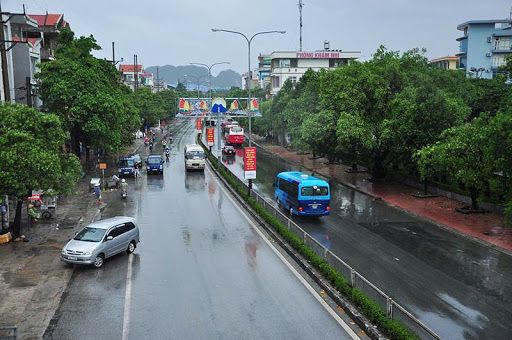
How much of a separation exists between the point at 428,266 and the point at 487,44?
71.5m

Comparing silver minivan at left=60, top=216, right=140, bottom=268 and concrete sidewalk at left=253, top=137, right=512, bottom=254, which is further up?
silver minivan at left=60, top=216, right=140, bottom=268

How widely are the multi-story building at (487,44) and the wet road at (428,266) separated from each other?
59063mm

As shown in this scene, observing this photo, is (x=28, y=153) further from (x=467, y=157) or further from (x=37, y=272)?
(x=467, y=157)

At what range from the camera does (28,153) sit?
22562mm

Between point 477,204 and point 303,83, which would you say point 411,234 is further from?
point 303,83

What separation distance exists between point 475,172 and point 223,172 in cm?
2214

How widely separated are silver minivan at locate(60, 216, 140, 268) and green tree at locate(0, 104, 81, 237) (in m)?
3.88

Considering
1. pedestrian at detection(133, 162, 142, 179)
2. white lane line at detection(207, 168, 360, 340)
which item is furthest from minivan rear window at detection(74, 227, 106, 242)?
pedestrian at detection(133, 162, 142, 179)

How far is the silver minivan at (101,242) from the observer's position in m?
19.8

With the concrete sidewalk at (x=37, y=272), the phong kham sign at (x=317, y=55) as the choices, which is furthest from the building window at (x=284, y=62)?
the concrete sidewalk at (x=37, y=272)

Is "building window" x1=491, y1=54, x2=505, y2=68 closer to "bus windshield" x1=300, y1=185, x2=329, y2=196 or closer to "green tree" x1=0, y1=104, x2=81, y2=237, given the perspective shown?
"bus windshield" x1=300, y1=185, x2=329, y2=196

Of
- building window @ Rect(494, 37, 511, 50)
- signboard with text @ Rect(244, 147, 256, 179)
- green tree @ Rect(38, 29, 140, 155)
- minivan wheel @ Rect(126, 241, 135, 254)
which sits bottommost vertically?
minivan wheel @ Rect(126, 241, 135, 254)

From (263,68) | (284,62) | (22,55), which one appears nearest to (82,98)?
(22,55)

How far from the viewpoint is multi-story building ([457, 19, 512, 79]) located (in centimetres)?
8019
